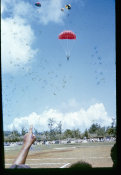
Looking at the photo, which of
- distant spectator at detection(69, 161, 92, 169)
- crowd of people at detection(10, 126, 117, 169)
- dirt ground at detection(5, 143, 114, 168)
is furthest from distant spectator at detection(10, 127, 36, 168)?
dirt ground at detection(5, 143, 114, 168)

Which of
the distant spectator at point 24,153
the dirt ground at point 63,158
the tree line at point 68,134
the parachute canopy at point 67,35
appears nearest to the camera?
the distant spectator at point 24,153

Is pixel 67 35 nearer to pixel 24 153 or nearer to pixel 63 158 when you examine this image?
pixel 63 158

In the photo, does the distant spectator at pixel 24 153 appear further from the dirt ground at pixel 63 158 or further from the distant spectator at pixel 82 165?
the dirt ground at pixel 63 158

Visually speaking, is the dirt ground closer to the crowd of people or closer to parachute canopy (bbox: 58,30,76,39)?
the crowd of people

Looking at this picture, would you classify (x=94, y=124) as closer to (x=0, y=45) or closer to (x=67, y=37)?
(x=67, y=37)

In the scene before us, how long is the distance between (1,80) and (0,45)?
0.17 meters

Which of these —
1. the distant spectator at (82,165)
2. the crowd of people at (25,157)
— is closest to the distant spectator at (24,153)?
the crowd of people at (25,157)

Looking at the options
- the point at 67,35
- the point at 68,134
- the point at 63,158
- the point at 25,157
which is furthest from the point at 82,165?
the point at 68,134

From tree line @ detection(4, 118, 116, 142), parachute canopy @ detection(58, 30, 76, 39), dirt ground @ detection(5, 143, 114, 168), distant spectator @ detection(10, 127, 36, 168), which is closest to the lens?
distant spectator @ detection(10, 127, 36, 168)
